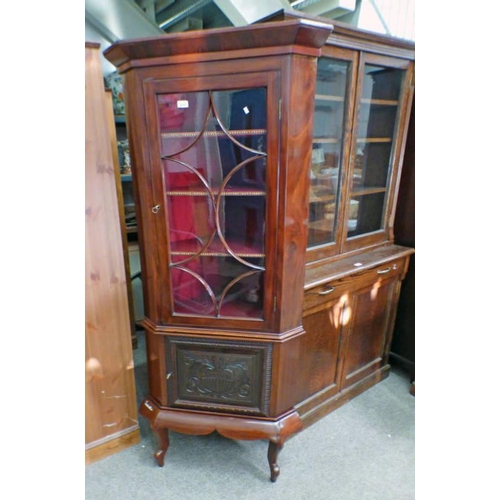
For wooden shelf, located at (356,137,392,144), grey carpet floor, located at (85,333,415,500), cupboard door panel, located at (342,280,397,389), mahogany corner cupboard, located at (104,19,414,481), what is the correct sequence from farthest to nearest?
cupboard door panel, located at (342,280,397,389), wooden shelf, located at (356,137,392,144), grey carpet floor, located at (85,333,415,500), mahogany corner cupboard, located at (104,19,414,481)

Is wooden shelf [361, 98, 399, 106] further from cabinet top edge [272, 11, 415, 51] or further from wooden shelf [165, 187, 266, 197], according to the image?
wooden shelf [165, 187, 266, 197]

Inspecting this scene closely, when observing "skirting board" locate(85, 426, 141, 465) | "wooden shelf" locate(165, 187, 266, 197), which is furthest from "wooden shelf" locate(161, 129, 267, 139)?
"skirting board" locate(85, 426, 141, 465)

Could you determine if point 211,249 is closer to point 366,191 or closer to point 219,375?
point 219,375

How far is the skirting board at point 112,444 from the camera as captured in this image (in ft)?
5.29

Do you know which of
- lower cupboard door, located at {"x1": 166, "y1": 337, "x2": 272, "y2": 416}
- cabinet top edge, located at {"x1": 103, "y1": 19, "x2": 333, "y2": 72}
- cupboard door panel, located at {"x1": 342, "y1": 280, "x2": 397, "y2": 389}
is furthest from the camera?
cupboard door panel, located at {"x1": 342, "y1": 280, "x2": 397, "y2": 389}

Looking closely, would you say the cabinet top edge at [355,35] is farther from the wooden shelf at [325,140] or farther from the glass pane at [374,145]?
the wooden shelf at [325,140]

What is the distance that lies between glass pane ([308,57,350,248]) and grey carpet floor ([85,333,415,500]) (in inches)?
39.3

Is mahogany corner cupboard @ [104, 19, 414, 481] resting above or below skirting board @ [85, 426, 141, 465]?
above

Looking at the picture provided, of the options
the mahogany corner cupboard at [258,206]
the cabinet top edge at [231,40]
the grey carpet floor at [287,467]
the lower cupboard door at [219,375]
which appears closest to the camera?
the cabinet top edge at [231,40]

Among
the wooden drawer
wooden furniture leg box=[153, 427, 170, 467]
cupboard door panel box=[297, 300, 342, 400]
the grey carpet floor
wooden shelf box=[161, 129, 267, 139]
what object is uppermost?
wooden shelf box=[161, 129, 267, 139]

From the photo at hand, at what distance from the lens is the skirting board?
161cm

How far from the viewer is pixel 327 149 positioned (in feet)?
5.28

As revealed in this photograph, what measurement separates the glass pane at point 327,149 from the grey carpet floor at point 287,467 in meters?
1.00

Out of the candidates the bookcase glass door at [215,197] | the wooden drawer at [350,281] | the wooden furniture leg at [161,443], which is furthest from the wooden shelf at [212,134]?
the wooden furniture leg at [161,443]
